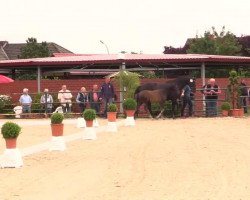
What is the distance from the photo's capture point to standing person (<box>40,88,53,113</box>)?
84.3 ft

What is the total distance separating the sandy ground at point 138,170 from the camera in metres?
8.35

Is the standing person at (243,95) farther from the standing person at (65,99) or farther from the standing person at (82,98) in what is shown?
the standing person at (65,99)

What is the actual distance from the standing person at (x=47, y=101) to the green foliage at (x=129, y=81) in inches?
110

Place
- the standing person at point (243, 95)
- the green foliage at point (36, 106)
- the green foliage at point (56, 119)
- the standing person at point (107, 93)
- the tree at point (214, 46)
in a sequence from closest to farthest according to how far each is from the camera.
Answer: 1. the green foliage at point (56, 119)
2. the standing person at point (107, 93)
3. the standing person at point (243, 95)
4. the green foliage at point (36, 106)
5. the tree at point (214, 46)

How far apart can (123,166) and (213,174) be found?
1.71 meters

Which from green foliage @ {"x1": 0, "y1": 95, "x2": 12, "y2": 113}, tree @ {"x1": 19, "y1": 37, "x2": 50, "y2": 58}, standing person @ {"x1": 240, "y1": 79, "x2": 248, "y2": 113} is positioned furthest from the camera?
tree @ {"x1": 19, "y1": 37, "x2": 50, "y2": 58}

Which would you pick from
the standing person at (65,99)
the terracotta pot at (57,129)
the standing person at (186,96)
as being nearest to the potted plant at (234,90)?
the standing person at (186,96)

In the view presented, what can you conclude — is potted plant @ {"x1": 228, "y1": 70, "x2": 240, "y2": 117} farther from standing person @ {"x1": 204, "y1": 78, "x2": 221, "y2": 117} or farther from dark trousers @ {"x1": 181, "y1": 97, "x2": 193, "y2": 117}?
dark trousers @ {"x1": 181, "y1": 97, "x2": 193, "y2": 117}

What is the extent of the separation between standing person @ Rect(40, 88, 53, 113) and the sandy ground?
8.78 m

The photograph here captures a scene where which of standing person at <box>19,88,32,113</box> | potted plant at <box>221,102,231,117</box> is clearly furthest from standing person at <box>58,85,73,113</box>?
potted plant at <box>221,102,231,117</box>

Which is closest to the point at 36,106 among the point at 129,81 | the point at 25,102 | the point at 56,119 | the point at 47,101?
the point at 25,102

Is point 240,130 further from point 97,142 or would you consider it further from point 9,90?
point 9,90

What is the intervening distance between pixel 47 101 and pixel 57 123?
12.3m

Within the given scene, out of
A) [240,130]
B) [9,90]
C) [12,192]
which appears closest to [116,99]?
[9,90]
